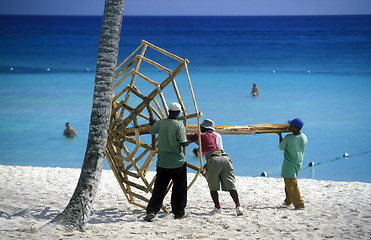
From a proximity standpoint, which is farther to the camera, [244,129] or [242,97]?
[242,97]

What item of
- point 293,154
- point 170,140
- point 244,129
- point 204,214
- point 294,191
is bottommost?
point 204,214

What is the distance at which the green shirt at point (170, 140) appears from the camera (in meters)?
7.11

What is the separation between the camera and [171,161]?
7.20 metres

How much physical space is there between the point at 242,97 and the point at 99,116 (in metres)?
20.4

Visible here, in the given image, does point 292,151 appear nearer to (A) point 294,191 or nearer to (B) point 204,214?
(A) point 294,191

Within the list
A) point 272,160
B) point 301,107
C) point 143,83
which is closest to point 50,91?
point 143,83

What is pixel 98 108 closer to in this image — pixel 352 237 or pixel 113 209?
pixel 113 209

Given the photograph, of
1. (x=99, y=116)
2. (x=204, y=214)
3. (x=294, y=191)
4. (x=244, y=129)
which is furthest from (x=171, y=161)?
(x=294, y=191)

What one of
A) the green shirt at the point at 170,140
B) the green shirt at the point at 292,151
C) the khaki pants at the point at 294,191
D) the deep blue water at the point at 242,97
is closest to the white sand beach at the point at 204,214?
the khaki pants at the point at 294,191

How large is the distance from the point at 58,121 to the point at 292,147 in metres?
14.9

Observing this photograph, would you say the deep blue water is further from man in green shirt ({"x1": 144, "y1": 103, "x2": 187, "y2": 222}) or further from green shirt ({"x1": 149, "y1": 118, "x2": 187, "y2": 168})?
green shirt ({"x1": 149, "y1": 118, "x2": 187, "y2": 168})

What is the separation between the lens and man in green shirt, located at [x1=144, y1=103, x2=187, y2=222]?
713 cm

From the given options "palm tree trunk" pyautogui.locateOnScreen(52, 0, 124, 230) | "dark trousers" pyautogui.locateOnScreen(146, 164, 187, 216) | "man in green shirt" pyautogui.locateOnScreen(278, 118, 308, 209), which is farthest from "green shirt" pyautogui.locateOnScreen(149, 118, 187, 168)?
"man in green shirt" pyautogui.locateOnScreen(278, 118, 308, 209)

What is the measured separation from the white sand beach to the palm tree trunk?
266mm
